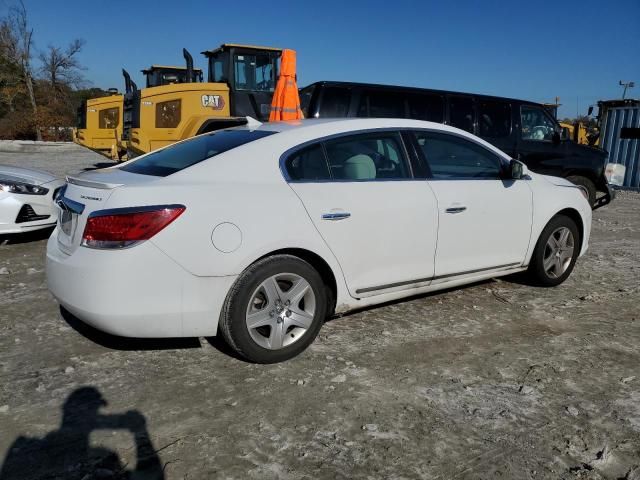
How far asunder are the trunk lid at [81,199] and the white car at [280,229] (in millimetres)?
13

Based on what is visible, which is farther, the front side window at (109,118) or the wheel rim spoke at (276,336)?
the front side window at (109,118)

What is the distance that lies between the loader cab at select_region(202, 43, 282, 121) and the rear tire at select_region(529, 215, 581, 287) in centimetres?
845

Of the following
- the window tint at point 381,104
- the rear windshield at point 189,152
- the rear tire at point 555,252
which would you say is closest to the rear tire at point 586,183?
the window tint at point 381,104

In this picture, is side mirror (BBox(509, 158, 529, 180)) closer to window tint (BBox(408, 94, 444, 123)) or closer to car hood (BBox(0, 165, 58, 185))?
window tint (BBox(408, 94, 444, 123))

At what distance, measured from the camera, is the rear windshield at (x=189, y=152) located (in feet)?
10.9

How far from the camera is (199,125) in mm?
11305

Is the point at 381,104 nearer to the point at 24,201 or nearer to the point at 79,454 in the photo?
the point at 24,201

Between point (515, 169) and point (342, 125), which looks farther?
point (515, 169)

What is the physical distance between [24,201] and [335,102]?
4.17 metres

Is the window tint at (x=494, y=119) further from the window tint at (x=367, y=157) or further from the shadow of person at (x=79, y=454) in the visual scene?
the shadow of person at (x=79, y=454)

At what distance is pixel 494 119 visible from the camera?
8484 millimetres

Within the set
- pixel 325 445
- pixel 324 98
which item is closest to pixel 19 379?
pixel 325 445

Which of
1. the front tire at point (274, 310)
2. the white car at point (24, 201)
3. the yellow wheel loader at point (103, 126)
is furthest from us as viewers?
the yellow wheel loader at point (103, 126)

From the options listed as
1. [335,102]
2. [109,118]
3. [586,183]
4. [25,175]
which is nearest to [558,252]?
[335,102]
